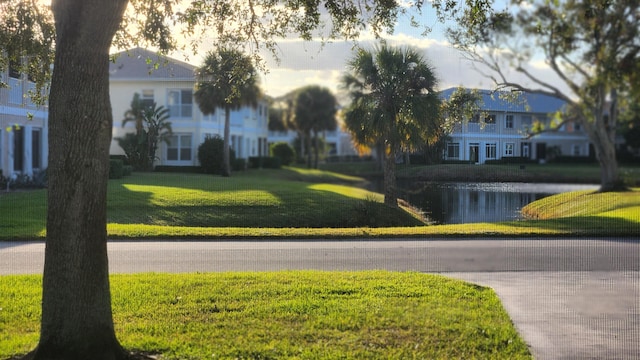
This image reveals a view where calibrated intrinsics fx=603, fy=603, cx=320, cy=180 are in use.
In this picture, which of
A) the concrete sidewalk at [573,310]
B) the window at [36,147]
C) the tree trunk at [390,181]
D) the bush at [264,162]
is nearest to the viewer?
the concrete sidewalk at [573,310]

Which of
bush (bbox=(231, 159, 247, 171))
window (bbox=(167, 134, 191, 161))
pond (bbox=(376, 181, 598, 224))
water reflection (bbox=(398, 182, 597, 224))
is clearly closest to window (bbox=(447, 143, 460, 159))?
water reflection (bbox=(398, 182, 597, 224))

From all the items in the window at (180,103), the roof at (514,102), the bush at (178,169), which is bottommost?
the bush at (178,169)

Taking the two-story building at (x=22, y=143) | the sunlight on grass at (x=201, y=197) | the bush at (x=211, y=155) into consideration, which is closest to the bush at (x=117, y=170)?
the sunlight on grass at (x=201, y=197)

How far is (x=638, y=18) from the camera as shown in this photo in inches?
596

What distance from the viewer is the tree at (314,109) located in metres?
57.8

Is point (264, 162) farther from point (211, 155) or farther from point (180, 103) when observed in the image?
point (211, 155)

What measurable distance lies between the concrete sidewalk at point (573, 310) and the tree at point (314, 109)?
48212 millimetres

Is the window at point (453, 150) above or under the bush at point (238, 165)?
above

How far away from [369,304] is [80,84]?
166 inches

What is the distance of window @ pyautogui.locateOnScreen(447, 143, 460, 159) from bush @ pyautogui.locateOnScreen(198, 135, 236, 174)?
24550mm

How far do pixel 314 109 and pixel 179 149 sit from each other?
23.0 m

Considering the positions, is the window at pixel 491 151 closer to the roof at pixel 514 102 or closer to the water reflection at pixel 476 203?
the roof at pixel 514 102

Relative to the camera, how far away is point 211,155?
120 feet

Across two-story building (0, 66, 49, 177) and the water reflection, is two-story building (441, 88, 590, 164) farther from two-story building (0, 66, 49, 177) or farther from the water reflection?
two-story building (0, 66, 49, 177)
